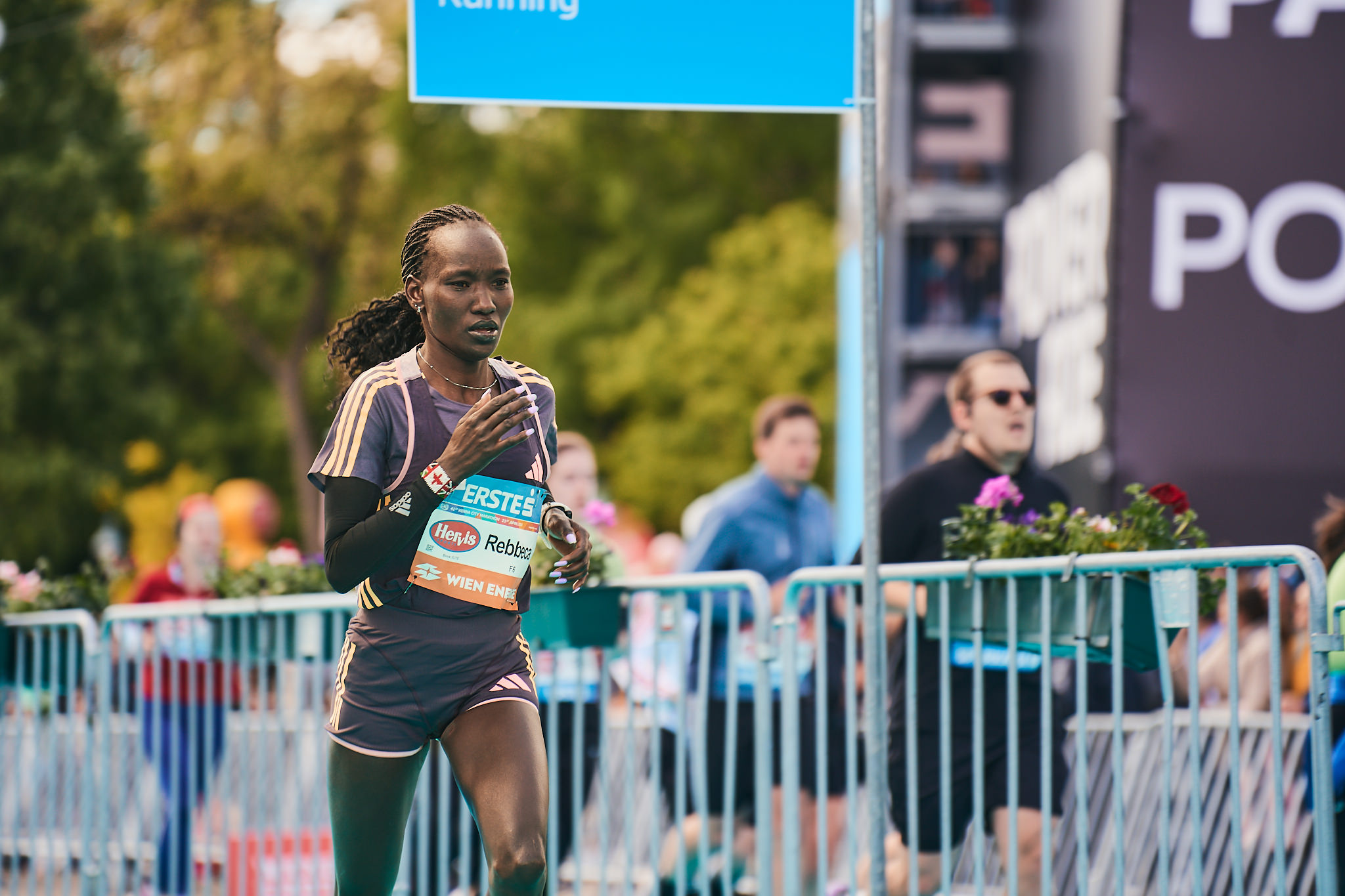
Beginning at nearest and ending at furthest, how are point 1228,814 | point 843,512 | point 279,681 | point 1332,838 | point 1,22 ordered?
point 1332,838, point 279,681, point 1228,814, point 843,512, point 1,22

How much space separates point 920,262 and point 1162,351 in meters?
3.14

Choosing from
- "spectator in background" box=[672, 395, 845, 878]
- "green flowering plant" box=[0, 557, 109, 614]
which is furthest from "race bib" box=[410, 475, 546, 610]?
"green flowering plant" box=[0, 557, 109, 614]

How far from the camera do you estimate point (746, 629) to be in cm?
652

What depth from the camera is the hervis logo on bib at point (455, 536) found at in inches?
144

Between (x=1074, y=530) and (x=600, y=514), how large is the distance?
1945mm

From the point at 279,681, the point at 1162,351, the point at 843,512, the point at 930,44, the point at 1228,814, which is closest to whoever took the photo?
the point at 279,681

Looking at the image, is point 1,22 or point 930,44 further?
point 1,22

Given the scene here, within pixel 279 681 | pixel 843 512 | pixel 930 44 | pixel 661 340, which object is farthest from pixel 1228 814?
pixel 661 340

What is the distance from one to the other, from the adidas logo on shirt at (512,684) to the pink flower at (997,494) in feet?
5.98

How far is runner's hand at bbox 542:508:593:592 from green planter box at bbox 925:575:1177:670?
5.17 ft

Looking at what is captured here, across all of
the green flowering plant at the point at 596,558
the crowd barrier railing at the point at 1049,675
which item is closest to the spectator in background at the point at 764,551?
the green flowering plant at the point at 596,558

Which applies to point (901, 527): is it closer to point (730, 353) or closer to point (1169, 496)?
point (1169, 496)

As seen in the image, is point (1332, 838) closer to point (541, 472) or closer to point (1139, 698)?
point (541, 472)

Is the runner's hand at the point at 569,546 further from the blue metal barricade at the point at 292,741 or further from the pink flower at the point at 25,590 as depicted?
the pink flower at the point at 25,590
